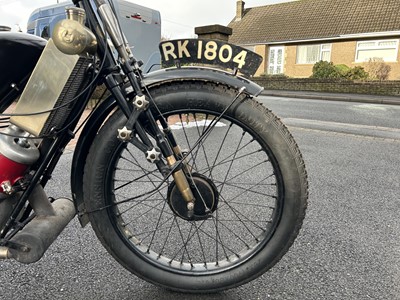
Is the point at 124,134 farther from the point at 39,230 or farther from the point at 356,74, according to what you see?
the point at 356,74

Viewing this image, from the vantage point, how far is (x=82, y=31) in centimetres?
126

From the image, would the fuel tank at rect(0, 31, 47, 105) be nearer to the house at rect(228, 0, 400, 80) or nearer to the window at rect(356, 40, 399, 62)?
the house at rect(228, 0, 400, 80)

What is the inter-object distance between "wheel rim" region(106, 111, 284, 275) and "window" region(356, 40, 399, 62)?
65.1 feet

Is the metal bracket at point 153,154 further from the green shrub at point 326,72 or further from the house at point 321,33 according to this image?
the house at point 321,33

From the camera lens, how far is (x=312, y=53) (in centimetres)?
2250

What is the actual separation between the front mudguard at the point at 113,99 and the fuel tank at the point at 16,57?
340mm

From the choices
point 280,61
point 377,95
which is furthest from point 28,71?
point 280,61

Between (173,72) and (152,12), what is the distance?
10.7 meters

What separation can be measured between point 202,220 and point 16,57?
1.15m

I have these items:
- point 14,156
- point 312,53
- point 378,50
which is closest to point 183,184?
point 14,156

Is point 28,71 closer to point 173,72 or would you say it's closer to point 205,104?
point 173,72

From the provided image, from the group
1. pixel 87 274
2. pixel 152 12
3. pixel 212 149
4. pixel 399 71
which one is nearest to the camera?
pixel 87 274

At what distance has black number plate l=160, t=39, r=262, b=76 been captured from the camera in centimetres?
151

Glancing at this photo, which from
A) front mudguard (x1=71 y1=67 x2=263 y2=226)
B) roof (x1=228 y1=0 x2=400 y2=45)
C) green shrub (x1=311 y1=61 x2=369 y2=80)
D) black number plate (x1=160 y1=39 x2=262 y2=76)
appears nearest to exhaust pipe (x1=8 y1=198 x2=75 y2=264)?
front mudguard (x1=71 y1=67 x2=263 y2=226)
